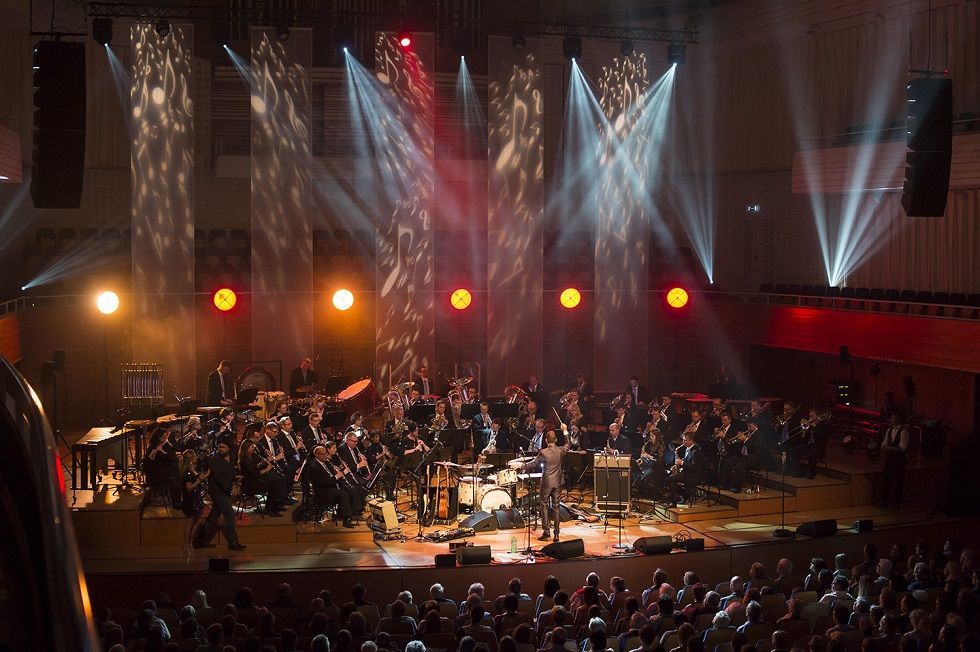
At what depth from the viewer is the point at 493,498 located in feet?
46.7

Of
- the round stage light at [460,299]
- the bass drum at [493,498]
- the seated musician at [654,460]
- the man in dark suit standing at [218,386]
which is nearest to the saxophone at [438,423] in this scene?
the bass drum at [493,498]

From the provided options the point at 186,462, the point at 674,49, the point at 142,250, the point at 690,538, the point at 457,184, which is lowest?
the point at 690,538

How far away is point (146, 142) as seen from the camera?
1948 centimetres

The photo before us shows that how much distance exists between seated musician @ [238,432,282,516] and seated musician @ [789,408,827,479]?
741 centimetres

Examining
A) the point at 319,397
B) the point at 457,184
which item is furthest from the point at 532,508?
the point at 457,184

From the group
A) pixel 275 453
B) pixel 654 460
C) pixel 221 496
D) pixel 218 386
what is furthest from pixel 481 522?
pixel 218 386

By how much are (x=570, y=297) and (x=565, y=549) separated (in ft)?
31.4

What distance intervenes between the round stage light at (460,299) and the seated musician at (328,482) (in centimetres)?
747

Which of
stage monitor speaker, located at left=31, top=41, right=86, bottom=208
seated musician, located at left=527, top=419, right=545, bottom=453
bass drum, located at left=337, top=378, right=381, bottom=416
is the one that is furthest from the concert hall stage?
bass drum, located at left=337, top=378, right=381, bottom=416

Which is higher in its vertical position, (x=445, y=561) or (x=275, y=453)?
(x=275, y=453)

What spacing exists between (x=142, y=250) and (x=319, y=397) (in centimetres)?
555

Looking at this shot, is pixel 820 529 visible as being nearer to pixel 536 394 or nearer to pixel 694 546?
pixel 694 546

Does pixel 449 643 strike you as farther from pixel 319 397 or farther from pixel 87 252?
pixel 87 252

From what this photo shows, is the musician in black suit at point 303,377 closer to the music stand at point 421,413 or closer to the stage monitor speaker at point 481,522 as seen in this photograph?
the music stand at point 421,413
